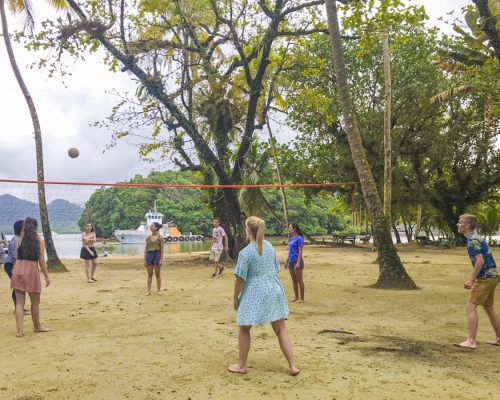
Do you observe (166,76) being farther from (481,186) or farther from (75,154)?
(481,186)

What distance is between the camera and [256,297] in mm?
4328

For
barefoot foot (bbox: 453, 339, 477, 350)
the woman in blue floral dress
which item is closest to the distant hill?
the woman in blue floral dress

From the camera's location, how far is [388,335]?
598 cm

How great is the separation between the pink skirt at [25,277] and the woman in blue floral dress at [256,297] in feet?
10.2

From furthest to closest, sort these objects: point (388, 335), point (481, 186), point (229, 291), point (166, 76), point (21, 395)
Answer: point (481, 186), point (166, 76), point (229, 291), point (388, 335), point (21, 395)

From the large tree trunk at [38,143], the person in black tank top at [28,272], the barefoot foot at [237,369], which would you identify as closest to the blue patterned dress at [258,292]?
the barefoot foot at [237,369]

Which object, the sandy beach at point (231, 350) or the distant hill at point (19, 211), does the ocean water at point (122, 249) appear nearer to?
the distant hill at point (19, 211)

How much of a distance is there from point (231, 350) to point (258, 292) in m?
1.18

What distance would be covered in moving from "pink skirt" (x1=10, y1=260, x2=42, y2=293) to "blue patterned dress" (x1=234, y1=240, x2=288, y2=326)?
3.18m

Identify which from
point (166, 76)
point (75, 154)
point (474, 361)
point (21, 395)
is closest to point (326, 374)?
point (474, 361)

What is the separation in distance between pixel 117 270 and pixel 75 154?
406 cm

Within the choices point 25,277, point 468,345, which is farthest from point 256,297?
point 25,277

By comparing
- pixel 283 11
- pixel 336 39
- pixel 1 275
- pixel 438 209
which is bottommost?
pixel 1 275

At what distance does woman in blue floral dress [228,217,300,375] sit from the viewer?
430 centimetres
